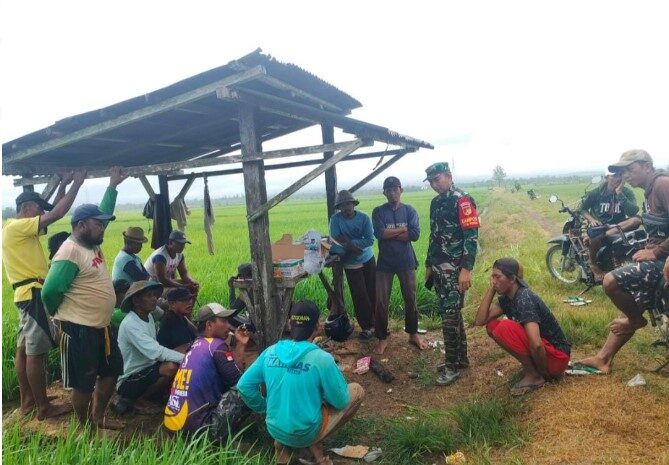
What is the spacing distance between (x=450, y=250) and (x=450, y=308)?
22.8 inches

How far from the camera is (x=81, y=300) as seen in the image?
3.61m

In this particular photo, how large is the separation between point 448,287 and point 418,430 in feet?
4.98

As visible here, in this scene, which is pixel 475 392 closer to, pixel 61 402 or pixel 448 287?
pixel 448 287

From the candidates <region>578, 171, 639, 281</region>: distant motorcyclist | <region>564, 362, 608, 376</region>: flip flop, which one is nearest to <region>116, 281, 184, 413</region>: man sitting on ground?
<region>564, 362, 608, 376</region>: flip flop

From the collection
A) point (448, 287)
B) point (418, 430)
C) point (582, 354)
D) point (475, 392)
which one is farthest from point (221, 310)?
point (582, 354)

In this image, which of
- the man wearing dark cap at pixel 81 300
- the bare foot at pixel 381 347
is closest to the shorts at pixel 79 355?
the man wearing dark cap at pixel 81 300

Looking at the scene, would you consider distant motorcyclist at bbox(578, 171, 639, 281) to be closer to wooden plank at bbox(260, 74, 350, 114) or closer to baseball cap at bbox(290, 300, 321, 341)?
wooden plank at bbox(260, 74, 350, 114)

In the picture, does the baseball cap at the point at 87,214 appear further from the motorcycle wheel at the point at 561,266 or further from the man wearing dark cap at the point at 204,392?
the motorcycle wheel at the point at 561,266

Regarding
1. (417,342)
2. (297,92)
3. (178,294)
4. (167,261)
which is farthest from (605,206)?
(167,261)

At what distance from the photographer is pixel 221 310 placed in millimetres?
3727

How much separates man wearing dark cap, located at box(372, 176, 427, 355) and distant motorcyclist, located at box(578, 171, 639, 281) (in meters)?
3.19

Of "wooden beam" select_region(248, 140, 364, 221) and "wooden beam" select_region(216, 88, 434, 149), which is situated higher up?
"wooden beam" select_region(216, 88, 434, 149)

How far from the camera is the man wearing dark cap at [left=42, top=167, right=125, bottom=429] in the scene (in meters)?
3.48

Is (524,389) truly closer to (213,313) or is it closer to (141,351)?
(213,313)
